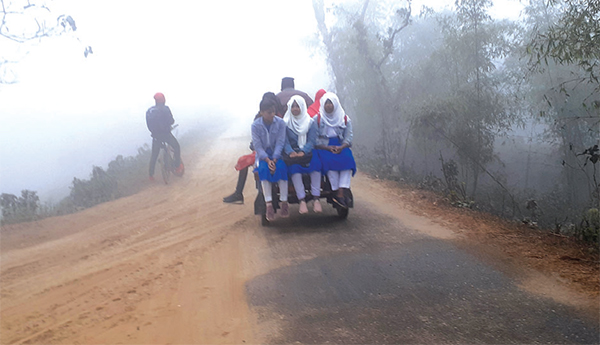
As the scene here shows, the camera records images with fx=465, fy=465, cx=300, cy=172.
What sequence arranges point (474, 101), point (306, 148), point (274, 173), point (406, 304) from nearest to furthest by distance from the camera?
point (406, 304) < point (274, 173) < point (306, 148) < point (474, 101)

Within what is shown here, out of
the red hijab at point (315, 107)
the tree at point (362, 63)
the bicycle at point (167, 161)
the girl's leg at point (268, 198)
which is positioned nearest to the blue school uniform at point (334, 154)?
the red hijab at point (315, 107)

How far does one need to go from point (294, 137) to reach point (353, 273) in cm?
258

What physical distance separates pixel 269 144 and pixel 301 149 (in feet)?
1.54

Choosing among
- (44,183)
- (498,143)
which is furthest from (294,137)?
(498,143)

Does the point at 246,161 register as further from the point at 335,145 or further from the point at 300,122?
the point at 335,145

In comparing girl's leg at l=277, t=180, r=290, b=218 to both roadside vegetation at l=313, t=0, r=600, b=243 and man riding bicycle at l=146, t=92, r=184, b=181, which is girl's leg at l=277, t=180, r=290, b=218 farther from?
man riding bicycle at l=146, t=92, r=184, b=181

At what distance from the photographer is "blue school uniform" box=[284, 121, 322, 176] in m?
6.71

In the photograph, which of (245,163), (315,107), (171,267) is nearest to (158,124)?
(245,163)

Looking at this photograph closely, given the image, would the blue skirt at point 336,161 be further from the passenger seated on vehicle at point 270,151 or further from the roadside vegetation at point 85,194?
the roadside vegetation at point 85,194

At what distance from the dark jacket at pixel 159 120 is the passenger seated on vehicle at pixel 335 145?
6.26m

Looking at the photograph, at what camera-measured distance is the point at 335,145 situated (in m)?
7.00

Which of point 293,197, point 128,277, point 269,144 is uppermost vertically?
point 269,144

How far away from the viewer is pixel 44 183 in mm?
16016

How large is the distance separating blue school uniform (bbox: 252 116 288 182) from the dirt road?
0.82 meters
